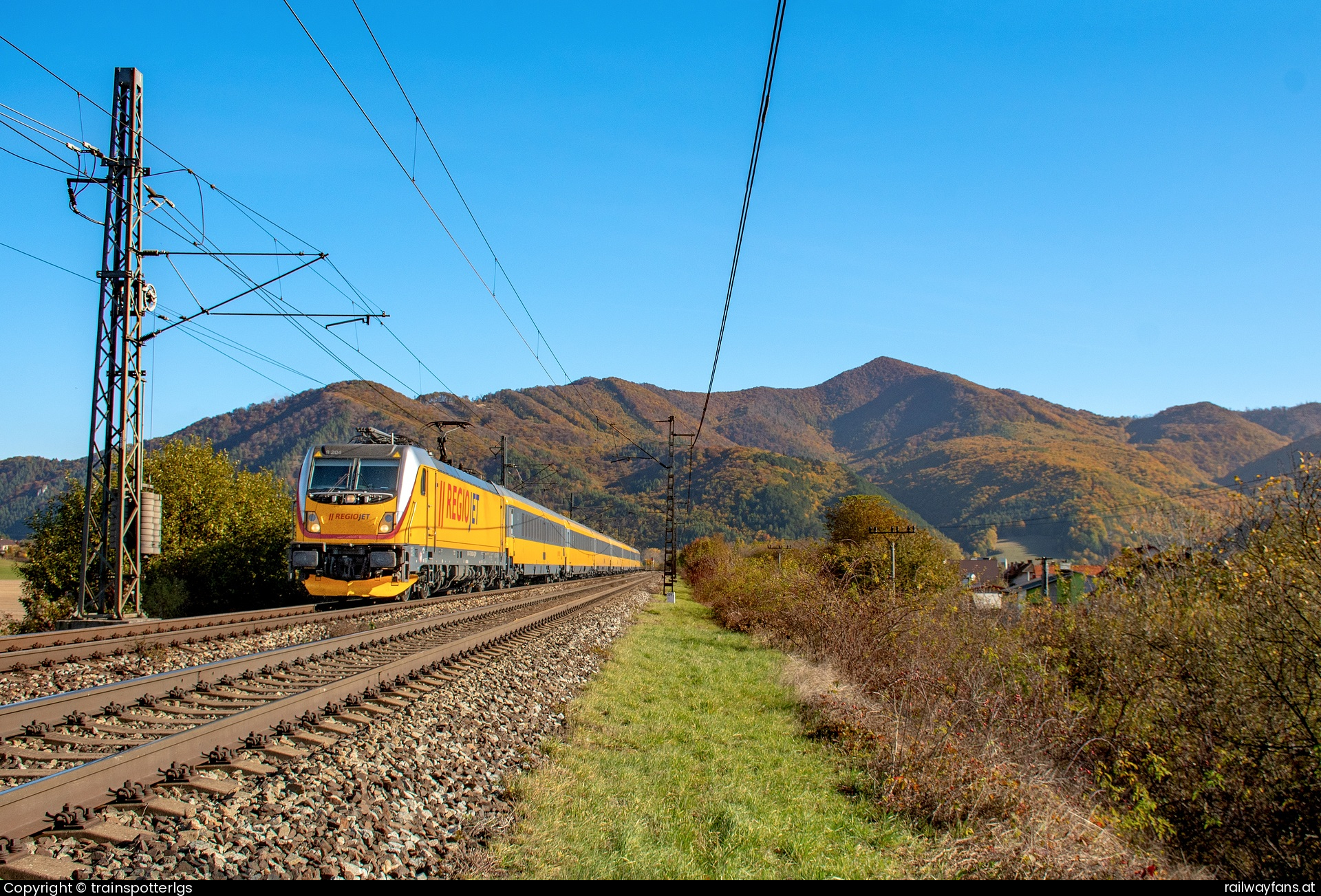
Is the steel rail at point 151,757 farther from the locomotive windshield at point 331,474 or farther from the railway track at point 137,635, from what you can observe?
the locomotive windshield at point 331,474

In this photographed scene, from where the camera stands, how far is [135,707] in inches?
257

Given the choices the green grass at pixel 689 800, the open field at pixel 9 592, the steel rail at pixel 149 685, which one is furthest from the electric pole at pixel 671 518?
the open field at pixel 9 592

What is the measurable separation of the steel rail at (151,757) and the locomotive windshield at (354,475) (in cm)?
923

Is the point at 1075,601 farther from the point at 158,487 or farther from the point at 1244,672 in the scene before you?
the point at 158,487

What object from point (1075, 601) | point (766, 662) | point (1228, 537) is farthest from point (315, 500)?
point (1228, 537)

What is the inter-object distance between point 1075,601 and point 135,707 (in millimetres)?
11566

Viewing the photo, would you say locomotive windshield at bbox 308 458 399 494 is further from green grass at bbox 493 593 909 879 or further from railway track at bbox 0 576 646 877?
green grass at bbox 493 593 909 879

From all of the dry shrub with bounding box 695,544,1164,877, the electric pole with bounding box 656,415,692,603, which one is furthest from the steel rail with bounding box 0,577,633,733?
the electric pole with bounding box 656,415,692,603

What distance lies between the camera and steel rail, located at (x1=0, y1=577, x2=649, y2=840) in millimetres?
3816

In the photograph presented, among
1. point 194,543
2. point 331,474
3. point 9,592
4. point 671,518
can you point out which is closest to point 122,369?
point 331,474

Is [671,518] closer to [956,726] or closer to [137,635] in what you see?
[137,635]

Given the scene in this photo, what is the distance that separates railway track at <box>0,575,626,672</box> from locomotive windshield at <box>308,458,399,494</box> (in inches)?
107

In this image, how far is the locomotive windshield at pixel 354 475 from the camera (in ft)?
57.6

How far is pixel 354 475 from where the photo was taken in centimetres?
1772
